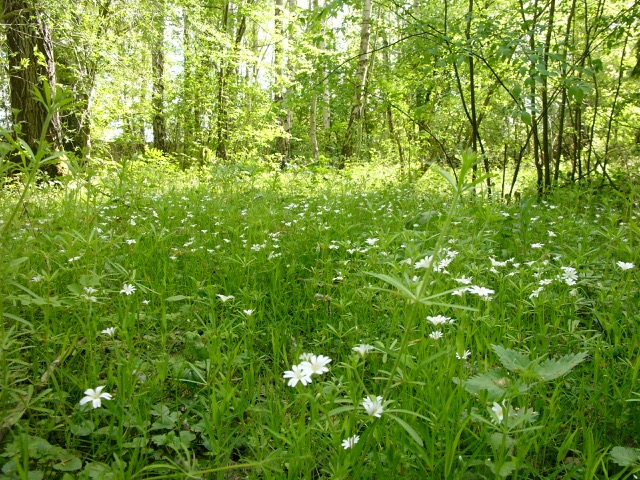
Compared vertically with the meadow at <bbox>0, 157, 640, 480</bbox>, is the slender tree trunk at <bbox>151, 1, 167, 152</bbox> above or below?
above

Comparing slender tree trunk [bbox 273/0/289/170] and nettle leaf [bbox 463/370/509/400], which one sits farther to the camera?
slender tree trunk [bbox 273/0/289/170]

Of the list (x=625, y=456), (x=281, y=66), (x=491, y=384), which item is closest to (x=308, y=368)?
(x=491, y=384)

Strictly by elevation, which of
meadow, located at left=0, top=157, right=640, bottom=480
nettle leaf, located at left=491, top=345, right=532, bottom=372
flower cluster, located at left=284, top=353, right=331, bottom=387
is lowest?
meadow, located at left=0, top=157, right=640, bottom=480

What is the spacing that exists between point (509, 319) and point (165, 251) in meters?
2.37

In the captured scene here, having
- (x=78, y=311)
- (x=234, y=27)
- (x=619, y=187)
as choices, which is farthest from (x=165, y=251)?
(x=234, y=27)

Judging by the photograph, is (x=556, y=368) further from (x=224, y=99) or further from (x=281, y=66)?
(x=224, y=99)

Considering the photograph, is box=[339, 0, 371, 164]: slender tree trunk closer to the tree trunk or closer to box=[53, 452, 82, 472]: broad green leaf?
the tree trunk

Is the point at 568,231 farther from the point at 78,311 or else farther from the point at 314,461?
the point at 78,311

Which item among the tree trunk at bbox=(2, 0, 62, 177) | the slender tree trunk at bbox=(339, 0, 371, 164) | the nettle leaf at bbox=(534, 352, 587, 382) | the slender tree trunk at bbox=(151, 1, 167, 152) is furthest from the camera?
the slender tree trunk at bbox=(151, 1, 167, 152)

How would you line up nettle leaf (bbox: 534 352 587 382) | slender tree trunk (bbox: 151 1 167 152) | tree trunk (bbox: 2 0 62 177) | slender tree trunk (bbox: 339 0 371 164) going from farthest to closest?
1. slender tree trunk (bbox: 151 1 167 152)
2. slender tree trunk (bbox: 339 0 371 164)
3. tree trunk (bbox: 2 0 62 177)
4. nettle leaf (bbox: 534 352 587 382)

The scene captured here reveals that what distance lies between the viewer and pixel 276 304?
241 cm

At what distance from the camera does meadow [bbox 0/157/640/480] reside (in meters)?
1.18

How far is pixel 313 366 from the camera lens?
3.84ft

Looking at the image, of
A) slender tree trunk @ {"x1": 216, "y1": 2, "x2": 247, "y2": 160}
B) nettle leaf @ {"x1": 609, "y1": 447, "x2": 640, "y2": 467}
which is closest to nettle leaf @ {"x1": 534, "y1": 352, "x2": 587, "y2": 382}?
nettle leaf @ {"x1": 609, "y1": 447, "x2": 640, "y2": 467}
